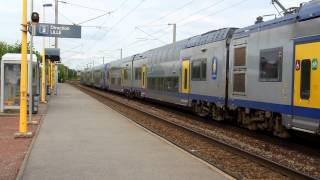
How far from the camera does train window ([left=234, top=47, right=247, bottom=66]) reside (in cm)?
1477

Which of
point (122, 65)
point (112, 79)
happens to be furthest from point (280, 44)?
point (112, 79)

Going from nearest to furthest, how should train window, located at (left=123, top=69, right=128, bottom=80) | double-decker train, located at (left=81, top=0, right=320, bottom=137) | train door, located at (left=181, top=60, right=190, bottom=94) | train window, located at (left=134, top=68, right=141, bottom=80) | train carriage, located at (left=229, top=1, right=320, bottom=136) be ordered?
train carriage, located at (left=229, top=1, right=320, bottom=136), double-decker train, located at (left=81, top=0, right=320, bottom=137), train door, located at (left=181, top=60, right=190, bottom=94), train window, located at (left=134, top=68, right=141, bottom=80), train window, located at (left=123, top=69, right=128, bottom=80)

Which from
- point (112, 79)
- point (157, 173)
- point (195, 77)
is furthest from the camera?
point (112, 79)

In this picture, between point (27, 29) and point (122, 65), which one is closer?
point (27, 29)

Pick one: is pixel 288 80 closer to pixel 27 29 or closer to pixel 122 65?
pixel 27 29

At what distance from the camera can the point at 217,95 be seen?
17125 mm

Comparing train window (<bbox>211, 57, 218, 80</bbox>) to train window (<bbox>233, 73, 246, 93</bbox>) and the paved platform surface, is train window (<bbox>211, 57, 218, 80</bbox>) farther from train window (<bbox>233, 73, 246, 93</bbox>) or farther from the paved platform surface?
the paved platform surface

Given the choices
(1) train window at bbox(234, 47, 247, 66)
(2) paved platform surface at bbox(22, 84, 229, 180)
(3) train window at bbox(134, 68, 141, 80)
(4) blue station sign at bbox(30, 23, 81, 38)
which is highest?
(4) blue station sign at bbox(30, 23, 81, 38)

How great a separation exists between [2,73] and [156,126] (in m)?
6.90

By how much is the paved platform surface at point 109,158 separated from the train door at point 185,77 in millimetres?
6047

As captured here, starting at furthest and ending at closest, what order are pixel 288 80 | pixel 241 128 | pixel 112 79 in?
pixel 112 79
pixel 241 128
pixel 288 80

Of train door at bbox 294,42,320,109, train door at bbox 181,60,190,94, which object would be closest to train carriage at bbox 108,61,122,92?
train door at bbox 181,60,190,94

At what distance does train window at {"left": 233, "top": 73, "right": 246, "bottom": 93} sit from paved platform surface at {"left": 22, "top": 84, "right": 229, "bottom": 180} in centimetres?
297

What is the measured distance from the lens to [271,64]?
12891 mm
